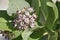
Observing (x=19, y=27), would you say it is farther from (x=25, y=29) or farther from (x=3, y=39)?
(x=3, y=39)

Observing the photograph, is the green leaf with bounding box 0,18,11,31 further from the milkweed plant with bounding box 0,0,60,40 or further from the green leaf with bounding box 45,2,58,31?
the green leaf with bounding box 45,2,58,31

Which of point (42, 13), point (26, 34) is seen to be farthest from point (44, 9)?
point (26, 34)

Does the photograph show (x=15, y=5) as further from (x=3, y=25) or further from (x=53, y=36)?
(x=53, y=36)

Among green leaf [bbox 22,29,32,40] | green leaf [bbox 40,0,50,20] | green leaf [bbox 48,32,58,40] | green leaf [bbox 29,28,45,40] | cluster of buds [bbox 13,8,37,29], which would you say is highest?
green leaf [bbox 40,0,50,20]

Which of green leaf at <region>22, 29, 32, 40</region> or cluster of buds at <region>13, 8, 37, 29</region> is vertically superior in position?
cluster of buds at <region>13, 8, 37, 29</region>

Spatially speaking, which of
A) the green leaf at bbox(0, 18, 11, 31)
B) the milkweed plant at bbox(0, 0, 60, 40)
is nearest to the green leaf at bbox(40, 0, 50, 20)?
the milkweed plant at bbox(0, 0, 60, 40)

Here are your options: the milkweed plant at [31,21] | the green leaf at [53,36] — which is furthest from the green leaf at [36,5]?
the green leaf at [53,36]

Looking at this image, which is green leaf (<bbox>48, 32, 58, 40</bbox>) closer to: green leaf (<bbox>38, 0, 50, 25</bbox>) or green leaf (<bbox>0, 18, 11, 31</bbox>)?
green leaf (<bbox>38, 0, 50, 25</bbox>)

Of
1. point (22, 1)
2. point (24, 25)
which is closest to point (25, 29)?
point (24, 25)

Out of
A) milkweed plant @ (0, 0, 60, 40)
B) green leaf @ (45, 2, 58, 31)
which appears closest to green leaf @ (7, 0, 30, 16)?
milkweed plant @ (0, 0, 60, 40)
